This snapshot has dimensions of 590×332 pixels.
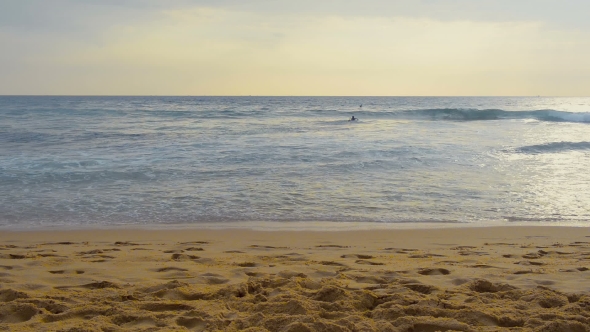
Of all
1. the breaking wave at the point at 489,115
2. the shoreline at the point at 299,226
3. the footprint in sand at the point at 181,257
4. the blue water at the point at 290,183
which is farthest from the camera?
the breaking wave at the point at 489,115

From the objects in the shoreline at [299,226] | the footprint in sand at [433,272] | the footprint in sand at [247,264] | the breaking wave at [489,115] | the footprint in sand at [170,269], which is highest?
the breaking wave at [489,115]

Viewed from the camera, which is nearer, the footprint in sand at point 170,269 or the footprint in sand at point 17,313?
the footprint in sand at point 17,313

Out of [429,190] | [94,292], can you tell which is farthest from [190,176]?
[94,292]

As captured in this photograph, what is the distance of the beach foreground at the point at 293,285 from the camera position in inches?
127

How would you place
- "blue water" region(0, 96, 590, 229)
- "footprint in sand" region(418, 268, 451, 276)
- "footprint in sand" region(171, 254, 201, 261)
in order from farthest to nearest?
1. "blue water" region(0, 96, 590, 229)
2. "footprint in sand" region(171, 254, 201, 261)
3. "footprint in sand" region(418, 268, 451, 276)

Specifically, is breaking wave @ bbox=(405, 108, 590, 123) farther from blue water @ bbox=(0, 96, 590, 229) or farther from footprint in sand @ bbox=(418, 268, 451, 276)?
footprint in sand @ bbox=(418, 268, 451, 276)

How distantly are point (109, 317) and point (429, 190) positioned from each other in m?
7.99

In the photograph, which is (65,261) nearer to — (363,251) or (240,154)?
(363,251)

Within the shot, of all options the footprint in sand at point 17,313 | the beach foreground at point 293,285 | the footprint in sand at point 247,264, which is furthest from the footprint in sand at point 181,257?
the footprint in sand at point 17,313

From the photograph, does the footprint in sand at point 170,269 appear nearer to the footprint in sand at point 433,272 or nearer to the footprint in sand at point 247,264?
the footprint in sand at point 247,264

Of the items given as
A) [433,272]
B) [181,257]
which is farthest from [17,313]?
[433,272]

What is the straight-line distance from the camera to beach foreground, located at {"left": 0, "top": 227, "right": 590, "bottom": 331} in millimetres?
3234

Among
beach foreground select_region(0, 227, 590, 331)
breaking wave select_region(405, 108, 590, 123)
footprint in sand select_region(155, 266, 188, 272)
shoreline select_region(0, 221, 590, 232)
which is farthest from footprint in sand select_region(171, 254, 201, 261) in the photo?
breaking wave select_region(405, 108, 590, 123)

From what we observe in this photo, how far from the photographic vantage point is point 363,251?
18.8 ft
